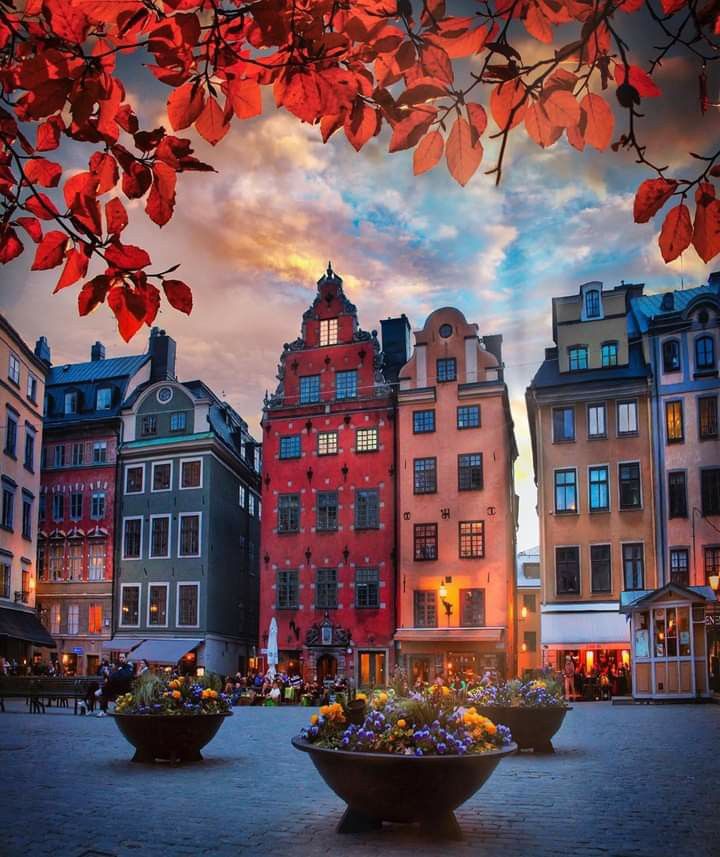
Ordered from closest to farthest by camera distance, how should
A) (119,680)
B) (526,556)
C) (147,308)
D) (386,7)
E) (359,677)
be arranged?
(386,7)
(147,308)
(119,680)
(359,677)
(526,556)

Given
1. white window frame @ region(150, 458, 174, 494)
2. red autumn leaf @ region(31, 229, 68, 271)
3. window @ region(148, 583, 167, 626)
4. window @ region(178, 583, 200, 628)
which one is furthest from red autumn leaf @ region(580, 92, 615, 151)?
white window frame @ region(150, 458, 174, 494)

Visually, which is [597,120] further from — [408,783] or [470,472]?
[470,472]

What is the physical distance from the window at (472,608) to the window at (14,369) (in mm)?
21375

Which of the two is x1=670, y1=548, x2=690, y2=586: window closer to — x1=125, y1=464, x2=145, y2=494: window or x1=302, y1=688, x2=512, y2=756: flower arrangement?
x1=125, y1=464, x2=145, y2=494: window

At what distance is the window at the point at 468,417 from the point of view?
4456 cm

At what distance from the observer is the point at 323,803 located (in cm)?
1088

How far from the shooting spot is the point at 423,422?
45.3 m

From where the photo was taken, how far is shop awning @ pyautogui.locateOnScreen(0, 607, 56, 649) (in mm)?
40562

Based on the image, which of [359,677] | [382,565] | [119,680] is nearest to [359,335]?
[382,565]

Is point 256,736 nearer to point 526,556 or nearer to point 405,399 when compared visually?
point 405,399

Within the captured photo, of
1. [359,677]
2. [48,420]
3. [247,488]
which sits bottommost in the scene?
[359,677]

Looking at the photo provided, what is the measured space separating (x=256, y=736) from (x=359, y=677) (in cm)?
2462

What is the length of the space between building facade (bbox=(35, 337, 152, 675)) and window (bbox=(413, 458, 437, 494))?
16287 mm

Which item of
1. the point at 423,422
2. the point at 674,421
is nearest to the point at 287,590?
the point at 423,422
